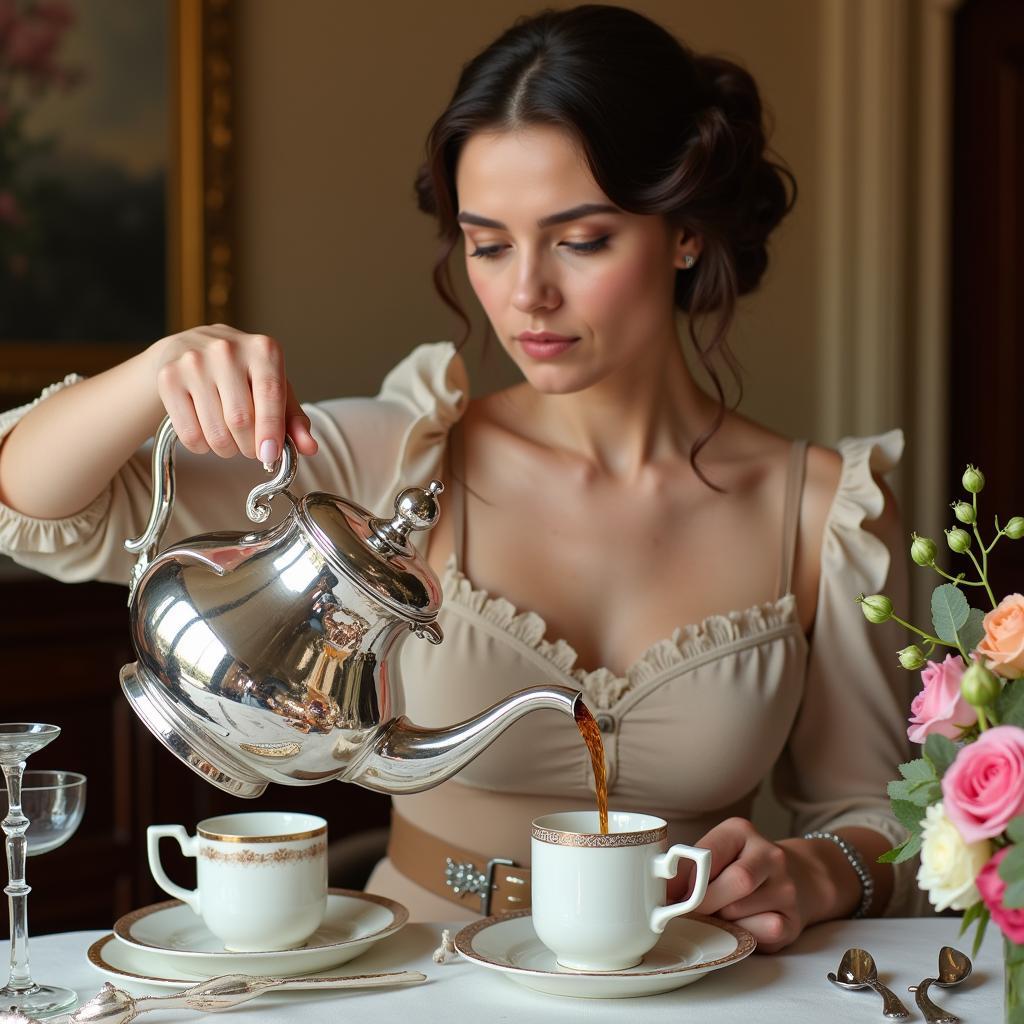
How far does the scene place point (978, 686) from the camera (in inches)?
27.6

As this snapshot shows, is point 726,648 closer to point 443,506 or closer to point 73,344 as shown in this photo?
point 443,506

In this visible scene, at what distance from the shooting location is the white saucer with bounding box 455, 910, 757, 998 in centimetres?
90

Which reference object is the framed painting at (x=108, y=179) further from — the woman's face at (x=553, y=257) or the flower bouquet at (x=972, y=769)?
the flower bouquet at (x=972, y=769)

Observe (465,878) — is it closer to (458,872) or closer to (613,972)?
(458,872)

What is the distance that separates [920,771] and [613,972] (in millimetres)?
265

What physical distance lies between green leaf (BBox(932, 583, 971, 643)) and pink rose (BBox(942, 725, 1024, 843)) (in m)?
0.10

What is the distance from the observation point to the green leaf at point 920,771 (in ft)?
2.49

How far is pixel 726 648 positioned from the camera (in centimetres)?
147

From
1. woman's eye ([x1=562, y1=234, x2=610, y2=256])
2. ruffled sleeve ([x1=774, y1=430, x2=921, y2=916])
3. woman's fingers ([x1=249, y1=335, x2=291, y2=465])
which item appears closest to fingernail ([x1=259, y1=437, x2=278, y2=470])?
woman's fingers ([x1=249, y1=335, x2=291, y2=465])

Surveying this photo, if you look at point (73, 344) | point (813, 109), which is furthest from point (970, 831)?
point (813, 109)

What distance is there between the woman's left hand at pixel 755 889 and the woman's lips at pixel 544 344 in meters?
0.49

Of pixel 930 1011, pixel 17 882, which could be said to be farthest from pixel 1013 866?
pixel 17 882

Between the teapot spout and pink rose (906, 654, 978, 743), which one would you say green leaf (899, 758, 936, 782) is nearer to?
pink rose (906, 654, 978, 743)

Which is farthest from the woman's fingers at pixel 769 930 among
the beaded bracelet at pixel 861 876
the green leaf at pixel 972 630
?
the green leaf at pixel 972 630
